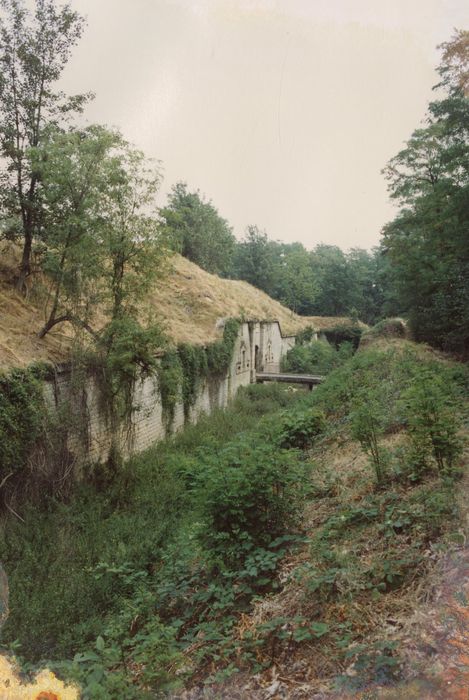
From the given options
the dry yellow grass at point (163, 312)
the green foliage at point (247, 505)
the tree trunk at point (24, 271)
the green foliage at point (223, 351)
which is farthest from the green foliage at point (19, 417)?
the green foliage at point (223, 351)

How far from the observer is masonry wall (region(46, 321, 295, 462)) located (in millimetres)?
10875

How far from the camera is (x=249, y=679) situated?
3.62 meters

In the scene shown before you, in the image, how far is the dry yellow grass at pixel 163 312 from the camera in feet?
35.9

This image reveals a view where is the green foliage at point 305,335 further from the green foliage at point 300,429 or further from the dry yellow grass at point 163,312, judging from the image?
the green foliage at point 300,429

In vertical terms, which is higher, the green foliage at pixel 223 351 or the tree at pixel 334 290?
the tree at pixel 334 290

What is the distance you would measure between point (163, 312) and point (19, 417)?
1149 centimetres

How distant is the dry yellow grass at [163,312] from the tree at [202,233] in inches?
266

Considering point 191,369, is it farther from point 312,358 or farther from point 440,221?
point 312,358

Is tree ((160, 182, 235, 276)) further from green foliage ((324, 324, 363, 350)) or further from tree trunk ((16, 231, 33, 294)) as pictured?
tree trunk ((16, 231, 33, 294))

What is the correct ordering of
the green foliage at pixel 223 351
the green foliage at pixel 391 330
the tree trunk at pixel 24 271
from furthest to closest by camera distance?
1. the green foliage at pixel 391 330
2. the green foliage at pixel 223 351
3. the tree trunk at pixel 24 271

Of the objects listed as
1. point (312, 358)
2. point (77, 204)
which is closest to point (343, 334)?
point (312, 358)

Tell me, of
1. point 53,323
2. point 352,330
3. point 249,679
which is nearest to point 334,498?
point 249,679

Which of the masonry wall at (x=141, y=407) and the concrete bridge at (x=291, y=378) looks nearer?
the masonry wall at (x=141, y=407)

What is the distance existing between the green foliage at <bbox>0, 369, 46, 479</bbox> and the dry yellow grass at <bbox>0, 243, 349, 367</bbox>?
49cm
